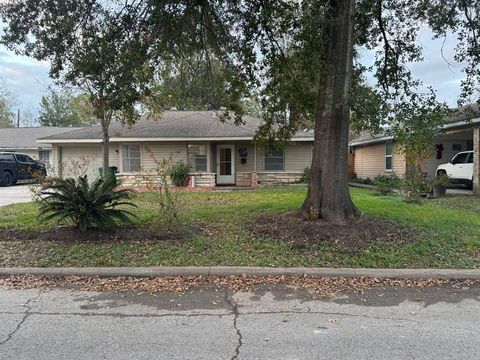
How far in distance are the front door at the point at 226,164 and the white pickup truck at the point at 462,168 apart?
10.1 m

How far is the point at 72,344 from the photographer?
394 cm

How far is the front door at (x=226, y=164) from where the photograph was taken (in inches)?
840

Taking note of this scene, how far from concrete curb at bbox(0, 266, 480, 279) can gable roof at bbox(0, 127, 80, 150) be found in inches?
1035

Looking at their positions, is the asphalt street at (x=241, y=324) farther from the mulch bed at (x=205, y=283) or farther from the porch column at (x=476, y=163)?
the porch column at (x=476, y=163)

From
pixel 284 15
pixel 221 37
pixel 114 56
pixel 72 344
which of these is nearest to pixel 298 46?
pixel 284 15

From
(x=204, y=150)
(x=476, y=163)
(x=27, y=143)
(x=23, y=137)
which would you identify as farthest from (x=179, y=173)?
(x=23, y=137)

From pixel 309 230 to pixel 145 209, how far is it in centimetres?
531

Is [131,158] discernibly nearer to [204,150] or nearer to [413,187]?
[204,150]

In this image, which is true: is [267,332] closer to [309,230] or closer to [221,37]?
[309,230]

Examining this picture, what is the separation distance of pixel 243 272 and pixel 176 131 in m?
14.8

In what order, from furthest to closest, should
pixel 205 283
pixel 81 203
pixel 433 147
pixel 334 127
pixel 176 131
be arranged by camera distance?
pixel 176 131, pixel 433 147, pixel 334 127, pixel 81 203, pixel 205 283

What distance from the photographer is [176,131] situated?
66.0 feet

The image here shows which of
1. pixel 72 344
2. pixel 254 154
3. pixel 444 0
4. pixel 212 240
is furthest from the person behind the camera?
pixel 254 154

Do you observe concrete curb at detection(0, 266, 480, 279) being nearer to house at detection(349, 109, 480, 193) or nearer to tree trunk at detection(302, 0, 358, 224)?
tree trunk at detection(302, 0, 358, 224)
